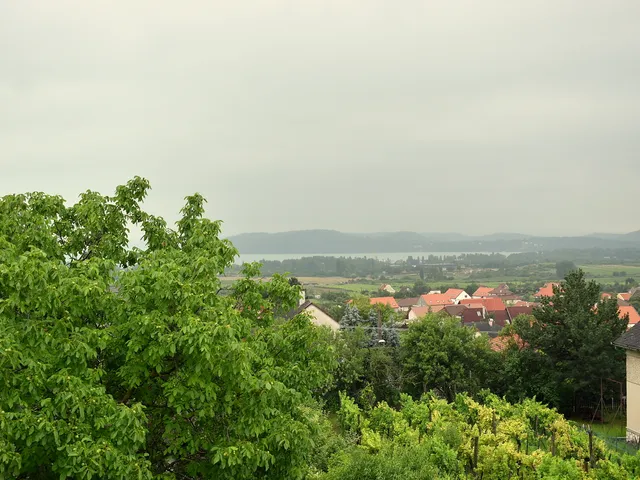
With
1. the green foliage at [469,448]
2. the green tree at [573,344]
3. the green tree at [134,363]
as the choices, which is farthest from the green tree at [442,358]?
the green tree at [134,363]

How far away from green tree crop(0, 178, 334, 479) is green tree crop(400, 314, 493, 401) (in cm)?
1813

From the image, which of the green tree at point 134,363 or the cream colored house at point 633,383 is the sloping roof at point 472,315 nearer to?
the cream colored house at point 633,383

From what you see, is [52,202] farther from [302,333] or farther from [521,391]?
[521,391]

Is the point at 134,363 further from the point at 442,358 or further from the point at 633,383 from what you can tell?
the point at 442,358

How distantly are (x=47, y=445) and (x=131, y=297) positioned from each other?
2.30 metres

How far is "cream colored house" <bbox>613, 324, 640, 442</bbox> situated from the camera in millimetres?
22094

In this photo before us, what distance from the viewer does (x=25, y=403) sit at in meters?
6.99

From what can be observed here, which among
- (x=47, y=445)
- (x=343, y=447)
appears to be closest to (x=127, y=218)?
(x=47, y=445)

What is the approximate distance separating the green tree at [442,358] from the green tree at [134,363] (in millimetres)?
18135

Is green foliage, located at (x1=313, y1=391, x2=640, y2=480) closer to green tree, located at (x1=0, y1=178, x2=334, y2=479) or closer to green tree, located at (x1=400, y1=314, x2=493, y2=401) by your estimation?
green tree, located at (x1=0, y1=178, x2=334, y2=479)

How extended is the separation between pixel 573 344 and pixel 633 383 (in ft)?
14.0

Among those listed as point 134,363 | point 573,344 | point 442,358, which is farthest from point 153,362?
point 573,344

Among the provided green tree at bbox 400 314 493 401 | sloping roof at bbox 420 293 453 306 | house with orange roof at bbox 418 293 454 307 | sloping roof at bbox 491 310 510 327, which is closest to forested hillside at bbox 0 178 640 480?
green tree at bbox 400 314 493 401

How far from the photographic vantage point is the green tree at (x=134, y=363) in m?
7.05
